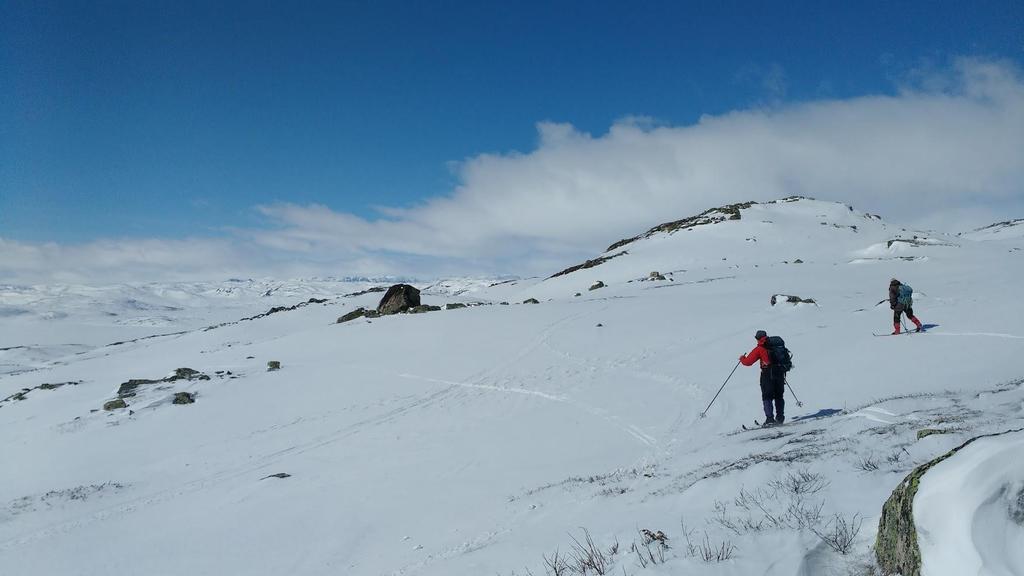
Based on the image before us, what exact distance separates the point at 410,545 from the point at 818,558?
19.3 feet

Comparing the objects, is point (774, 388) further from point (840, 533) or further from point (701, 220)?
point (701, 220)

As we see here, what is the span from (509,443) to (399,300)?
27501 mm

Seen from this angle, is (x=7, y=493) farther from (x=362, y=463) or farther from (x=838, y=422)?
(x=838, y=422)

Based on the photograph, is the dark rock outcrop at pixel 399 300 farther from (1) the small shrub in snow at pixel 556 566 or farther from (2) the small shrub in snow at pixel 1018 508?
(2) the small shrub in snow at pixel 1018 508

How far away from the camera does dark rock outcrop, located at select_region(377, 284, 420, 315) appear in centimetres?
3881

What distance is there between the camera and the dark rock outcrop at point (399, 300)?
38812mm

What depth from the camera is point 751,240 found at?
7025cm

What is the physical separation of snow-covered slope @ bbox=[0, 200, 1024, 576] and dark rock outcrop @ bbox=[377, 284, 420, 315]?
8.04 metres

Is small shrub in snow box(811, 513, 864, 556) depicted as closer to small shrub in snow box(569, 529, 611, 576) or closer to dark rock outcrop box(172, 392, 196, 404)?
small shrub in snow box(569, 529, 611, 576)

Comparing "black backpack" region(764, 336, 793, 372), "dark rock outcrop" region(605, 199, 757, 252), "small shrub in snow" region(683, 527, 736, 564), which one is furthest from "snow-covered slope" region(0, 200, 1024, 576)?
"dark rock outcrop" region(605, 199, 757, 252)

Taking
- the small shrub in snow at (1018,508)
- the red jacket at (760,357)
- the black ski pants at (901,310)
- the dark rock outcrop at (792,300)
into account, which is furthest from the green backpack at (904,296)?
the small shrub in snow at (1018,508)

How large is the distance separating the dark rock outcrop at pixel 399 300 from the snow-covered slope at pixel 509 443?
8043mm

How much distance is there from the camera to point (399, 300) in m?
39.3

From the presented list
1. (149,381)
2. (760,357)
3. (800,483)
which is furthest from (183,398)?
(800,483)
